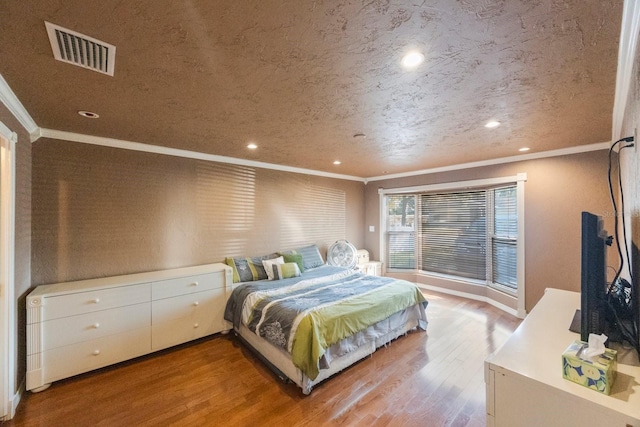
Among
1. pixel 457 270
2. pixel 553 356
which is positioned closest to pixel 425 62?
pixel 553 356

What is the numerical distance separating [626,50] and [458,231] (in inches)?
147

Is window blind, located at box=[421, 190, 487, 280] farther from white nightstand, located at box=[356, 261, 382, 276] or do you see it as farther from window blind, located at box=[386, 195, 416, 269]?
white nightstand, located at box=[356, 261, 382, 276]

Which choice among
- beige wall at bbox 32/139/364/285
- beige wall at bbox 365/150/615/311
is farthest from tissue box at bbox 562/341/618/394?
beige wall at bbox 32/139/364/285

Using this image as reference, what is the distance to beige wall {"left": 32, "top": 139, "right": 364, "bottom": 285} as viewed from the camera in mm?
2551

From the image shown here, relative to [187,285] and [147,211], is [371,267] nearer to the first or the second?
[187,285]

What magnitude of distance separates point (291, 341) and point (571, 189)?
3.84m

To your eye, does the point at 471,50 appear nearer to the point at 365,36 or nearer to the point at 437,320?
the point at 365,36

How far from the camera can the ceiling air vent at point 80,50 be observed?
120 cm

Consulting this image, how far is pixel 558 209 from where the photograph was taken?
3354 millimetres

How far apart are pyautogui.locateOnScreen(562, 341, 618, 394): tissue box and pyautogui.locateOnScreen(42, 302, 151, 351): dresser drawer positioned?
127 inches

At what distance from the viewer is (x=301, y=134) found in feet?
8.89

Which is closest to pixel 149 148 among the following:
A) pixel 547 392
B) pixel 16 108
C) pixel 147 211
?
pixel 147 211

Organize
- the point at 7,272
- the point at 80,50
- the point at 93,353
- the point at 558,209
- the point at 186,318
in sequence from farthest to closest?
the point at 558,209, the point at 186,318, the point at 93,353, the point at 7,272, the point at 80,50

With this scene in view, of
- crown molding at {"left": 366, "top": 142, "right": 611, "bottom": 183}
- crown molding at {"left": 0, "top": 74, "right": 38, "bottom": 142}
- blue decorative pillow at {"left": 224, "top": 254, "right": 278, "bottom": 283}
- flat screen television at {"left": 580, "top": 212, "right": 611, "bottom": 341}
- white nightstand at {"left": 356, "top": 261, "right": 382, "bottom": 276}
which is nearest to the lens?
flat screen television at {"left": 580, "top": 212, "right": 611, "bottom": 341}
